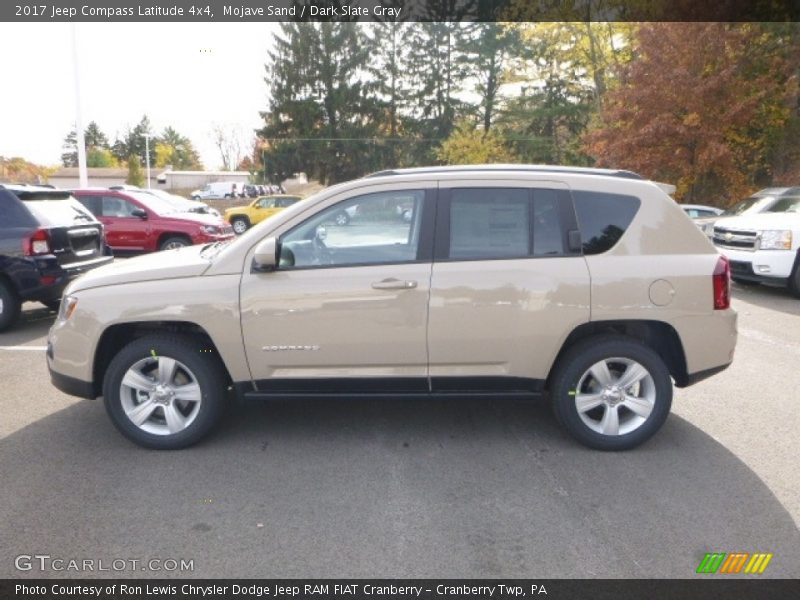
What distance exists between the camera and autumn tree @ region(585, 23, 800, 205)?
18.7 m

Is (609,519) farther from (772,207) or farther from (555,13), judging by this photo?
(555,13)

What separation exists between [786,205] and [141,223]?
12.3m

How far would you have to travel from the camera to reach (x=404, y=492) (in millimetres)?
3609

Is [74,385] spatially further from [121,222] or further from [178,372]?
[121,222]

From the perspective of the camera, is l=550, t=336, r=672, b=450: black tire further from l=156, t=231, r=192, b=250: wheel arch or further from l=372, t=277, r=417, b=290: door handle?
l=156, t=231, r=192, b=250: wheel arch

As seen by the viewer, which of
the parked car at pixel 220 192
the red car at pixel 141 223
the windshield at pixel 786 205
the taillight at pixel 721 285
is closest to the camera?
the taillight at pixel 721 285

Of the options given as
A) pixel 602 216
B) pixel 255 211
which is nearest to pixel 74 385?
pixel 602 216

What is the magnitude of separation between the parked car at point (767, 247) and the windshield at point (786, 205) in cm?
3

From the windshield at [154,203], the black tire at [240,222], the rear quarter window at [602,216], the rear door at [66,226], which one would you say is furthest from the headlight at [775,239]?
Result: the black tire at [240,222]

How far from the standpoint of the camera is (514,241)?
409 centimetres

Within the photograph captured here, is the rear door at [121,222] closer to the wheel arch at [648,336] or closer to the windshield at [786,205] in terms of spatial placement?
the wheel arch at [648,336]

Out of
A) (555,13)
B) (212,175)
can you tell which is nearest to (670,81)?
(555,13)

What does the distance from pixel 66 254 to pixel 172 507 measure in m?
5.39

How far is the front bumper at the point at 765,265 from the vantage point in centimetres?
953
